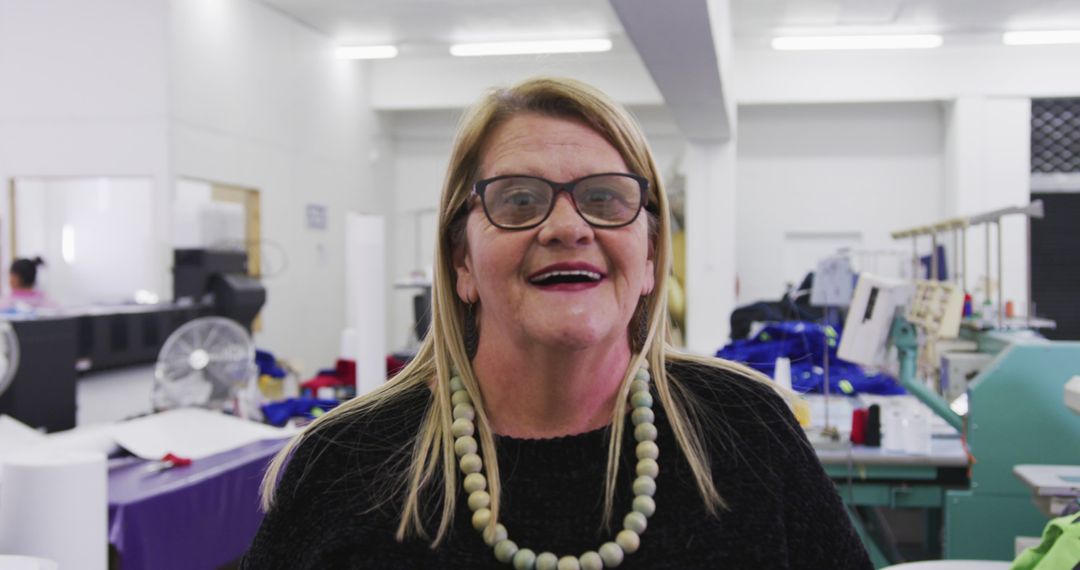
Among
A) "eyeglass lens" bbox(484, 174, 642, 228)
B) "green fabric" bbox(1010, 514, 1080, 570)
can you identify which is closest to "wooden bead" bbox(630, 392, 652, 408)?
"eyeglass lens" bbox(484, 174, 642, 228)

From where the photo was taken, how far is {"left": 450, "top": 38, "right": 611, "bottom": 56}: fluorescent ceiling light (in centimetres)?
832

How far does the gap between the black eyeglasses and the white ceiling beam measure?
106 inches

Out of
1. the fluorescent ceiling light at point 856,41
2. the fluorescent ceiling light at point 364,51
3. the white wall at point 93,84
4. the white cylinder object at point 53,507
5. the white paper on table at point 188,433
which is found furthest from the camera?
the fluorescent ceiling light at point 364,51

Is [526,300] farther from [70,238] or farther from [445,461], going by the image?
[70,238]

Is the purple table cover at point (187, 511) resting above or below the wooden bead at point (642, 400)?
below

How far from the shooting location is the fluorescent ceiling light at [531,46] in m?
8.32

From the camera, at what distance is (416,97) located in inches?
386

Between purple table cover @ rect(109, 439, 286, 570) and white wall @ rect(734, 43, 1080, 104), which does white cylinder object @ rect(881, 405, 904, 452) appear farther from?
white wall @ rect(734, 43, 1080, 104)

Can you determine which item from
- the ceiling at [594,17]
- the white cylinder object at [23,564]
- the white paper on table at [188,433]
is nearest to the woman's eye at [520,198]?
the white cylinder object at [23,564]

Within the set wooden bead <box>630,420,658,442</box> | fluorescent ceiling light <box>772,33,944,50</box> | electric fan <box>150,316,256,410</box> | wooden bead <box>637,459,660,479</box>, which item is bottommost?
electric fan <box>150,316,256,410</box>

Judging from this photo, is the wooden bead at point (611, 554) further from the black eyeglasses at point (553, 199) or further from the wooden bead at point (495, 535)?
the black eyeglasses at point (553, 199)

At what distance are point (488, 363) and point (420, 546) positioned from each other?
0.24m

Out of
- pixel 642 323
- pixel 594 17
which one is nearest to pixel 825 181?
pixel 594 17

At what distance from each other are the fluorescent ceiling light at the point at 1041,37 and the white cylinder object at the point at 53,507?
860cm
